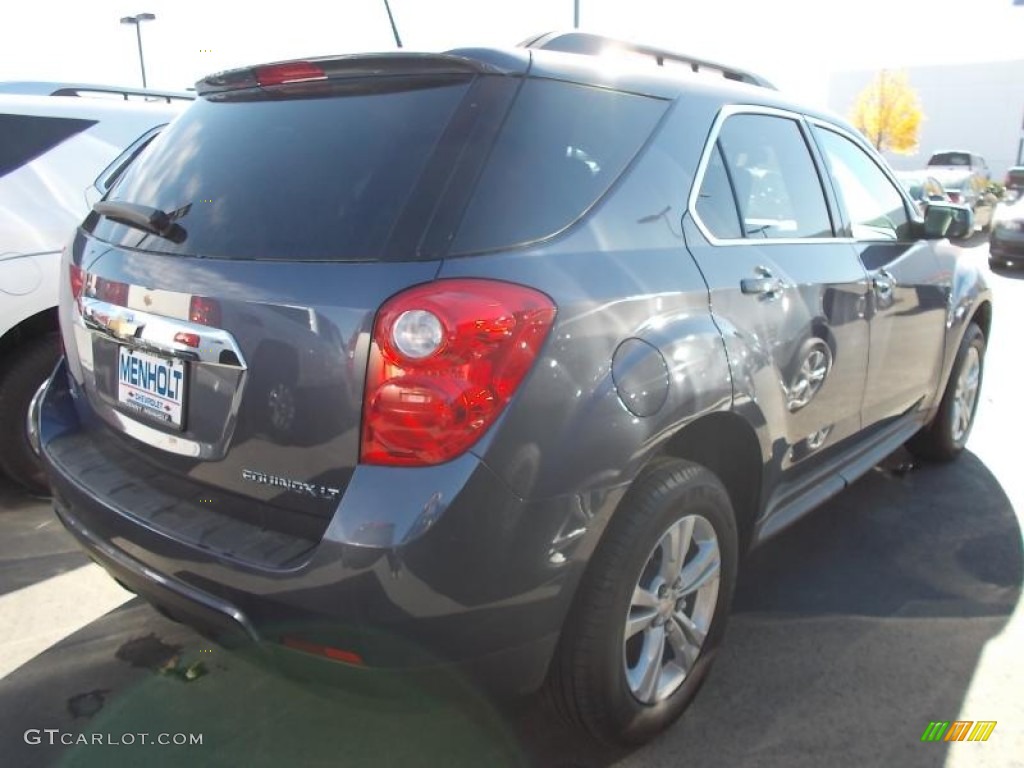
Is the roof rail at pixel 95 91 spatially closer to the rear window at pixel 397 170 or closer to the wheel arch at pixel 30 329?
the wheel arch at pixel 30 329

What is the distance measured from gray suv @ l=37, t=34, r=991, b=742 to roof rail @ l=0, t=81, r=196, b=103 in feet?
10.9

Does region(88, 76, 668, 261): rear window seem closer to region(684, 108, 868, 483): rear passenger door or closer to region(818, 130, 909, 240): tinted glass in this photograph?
region(684, 108, 868, 483): rear passenger door

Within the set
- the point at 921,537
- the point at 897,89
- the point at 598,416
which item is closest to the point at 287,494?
the point at 598,416

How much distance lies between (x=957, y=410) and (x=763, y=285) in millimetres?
2574

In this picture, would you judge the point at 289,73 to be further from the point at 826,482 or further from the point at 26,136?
the point at 26,136

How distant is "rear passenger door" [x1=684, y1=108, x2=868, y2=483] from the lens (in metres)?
2.40

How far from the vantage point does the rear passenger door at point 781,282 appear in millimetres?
2398

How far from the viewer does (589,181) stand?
207 centimetres

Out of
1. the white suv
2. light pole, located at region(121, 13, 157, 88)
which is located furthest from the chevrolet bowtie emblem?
light pole, located at region(121, 13, 157, 88)

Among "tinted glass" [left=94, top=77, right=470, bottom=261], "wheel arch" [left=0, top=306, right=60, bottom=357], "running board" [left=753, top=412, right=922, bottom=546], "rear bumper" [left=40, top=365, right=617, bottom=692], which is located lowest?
"running board" [left=753, top=412, right=922, bottom=546]

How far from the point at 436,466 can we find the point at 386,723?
1.14 meters

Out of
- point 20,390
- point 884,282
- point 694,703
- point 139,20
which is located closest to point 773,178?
point 884,282

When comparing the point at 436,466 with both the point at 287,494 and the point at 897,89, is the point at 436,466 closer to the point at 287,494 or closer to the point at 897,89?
the point at 287,494

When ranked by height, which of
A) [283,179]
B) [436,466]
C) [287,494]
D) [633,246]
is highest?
[283,179]
